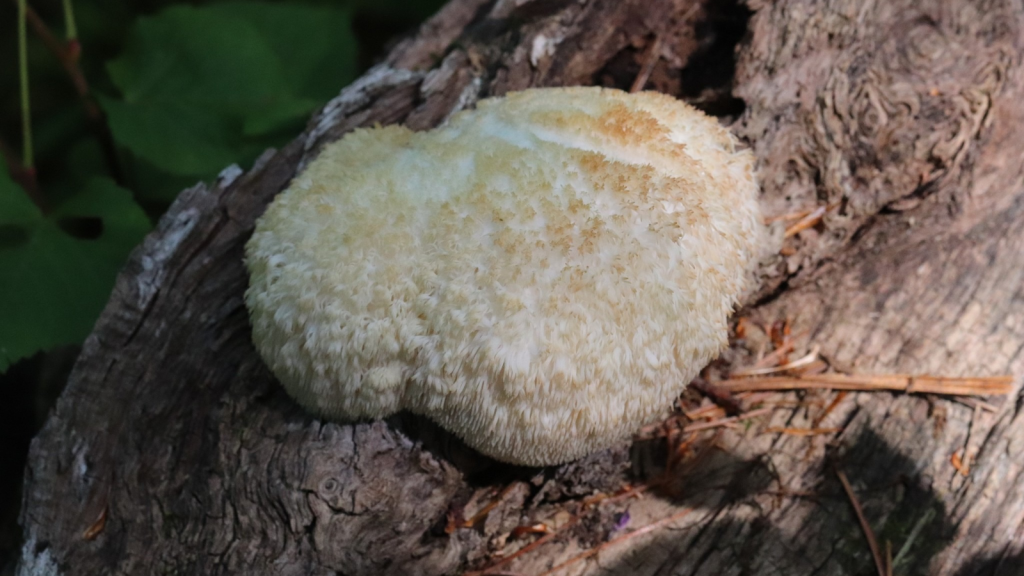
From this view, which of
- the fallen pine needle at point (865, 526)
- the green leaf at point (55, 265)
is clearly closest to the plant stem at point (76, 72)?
the green leaf at point (55, 265)

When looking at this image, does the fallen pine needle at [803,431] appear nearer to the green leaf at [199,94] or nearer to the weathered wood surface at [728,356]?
the weathered wood surface at [728,356]

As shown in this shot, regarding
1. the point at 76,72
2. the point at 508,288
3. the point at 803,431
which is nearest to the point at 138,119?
the point at 76,72

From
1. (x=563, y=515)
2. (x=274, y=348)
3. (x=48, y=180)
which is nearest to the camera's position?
(x=274, y=348)

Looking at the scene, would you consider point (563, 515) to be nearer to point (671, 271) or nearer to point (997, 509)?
point (671, 271)

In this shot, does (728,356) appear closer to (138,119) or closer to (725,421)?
(725,421)

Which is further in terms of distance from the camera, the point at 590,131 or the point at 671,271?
the point at 590,131

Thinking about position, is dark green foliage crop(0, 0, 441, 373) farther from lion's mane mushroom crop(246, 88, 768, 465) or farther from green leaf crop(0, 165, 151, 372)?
lion's mane mushroom crop(246, 88, 768, 465)

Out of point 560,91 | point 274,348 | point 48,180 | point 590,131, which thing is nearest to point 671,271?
point 590,131
